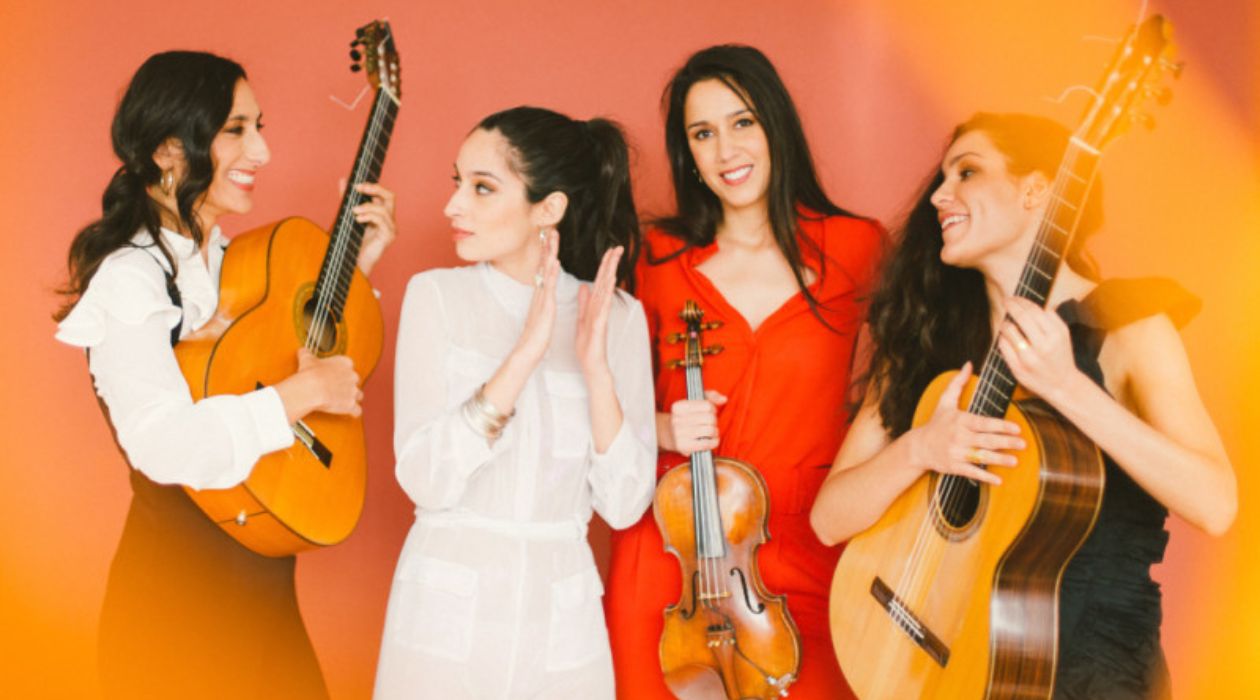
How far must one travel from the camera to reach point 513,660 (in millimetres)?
2021

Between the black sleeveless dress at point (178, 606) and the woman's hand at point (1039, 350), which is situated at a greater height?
the woman's hand at point (1039, 350)

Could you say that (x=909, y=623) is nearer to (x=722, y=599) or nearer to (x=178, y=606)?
(x=722, y=599)

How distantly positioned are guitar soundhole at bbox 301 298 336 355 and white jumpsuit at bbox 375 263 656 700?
32 centimetres

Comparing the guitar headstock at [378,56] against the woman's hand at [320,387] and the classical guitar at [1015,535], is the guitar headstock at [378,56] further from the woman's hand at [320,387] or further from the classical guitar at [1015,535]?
the classical guitar at [1015,535]

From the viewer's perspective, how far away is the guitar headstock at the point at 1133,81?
67.2 inches

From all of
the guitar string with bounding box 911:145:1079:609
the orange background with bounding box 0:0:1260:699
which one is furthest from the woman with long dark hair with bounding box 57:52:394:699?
the guitar string with bounding box 911:145:1079:609

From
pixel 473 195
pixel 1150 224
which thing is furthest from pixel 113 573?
pixel 1150 224

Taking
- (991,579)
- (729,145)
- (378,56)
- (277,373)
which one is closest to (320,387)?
(277,373)

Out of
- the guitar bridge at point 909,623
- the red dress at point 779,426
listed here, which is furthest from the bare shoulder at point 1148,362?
the red dress at point 779,426

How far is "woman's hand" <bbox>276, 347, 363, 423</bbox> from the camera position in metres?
2.17

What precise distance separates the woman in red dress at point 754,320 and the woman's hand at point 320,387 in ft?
2.16

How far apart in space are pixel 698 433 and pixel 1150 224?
1837 mm

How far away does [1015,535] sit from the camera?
5.60 ft

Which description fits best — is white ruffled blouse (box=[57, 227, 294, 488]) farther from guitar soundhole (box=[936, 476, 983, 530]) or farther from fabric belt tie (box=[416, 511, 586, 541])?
guitar soundhole (box=[936, 476, 983, 530])
